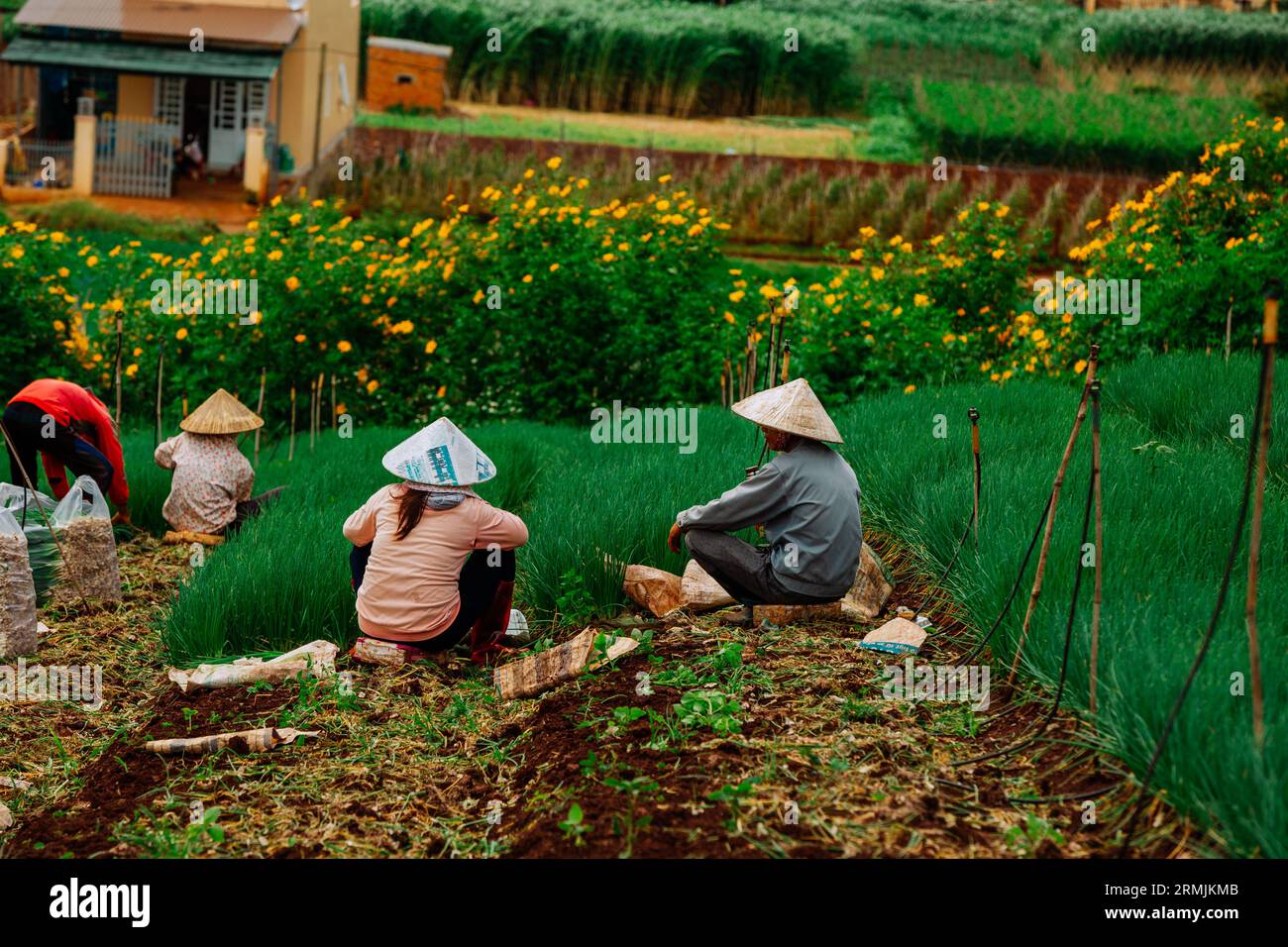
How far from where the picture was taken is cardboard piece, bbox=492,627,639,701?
529 centimetres

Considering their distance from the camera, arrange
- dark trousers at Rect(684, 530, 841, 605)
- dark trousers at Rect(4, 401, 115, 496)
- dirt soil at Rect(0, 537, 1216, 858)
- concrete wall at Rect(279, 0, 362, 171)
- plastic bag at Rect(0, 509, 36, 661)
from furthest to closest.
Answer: concrete wall at Rect(279, 0, 362, 171) → dark trousers at Rect(4, 401, 115, 496) → plastic bag at Rect(0, 509, 36, 661) → dark trousers at Rect(684, 530, 841, 605) → dirt soil at Rect(0, 537, 1216, 858)

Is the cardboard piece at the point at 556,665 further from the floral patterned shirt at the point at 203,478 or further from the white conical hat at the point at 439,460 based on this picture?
the floral patterned shirt at the point at 203,478

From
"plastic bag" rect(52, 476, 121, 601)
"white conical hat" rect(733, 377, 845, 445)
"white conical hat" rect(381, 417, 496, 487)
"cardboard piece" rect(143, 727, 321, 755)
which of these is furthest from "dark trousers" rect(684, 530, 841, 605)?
"plastic bag" rect(52, 476, 121, 601)

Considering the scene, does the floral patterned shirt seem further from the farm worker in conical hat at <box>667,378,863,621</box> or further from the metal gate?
the metal gate

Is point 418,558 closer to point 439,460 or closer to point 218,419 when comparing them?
point 439,460

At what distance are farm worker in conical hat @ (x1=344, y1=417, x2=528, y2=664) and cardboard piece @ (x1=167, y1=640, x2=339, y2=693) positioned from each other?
222 mm

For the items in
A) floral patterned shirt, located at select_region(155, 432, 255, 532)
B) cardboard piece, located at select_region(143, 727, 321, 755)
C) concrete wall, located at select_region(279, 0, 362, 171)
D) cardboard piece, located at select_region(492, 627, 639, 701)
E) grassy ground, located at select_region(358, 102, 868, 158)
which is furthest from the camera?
grassy ground, located at select_region(358, 102, 868, 158)

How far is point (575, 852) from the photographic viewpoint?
3.74 metres

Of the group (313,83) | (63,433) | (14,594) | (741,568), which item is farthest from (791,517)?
(313,83)

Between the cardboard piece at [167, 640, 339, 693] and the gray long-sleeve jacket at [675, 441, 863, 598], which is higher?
the gray long-sleeve jacket at [675, 441, 863, 598]

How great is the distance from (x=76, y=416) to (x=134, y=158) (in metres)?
18.9

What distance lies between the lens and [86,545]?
6.91m

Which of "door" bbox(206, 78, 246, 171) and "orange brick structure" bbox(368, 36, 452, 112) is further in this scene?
"orange brick structure" bbox(368, 36, 452, 112)
